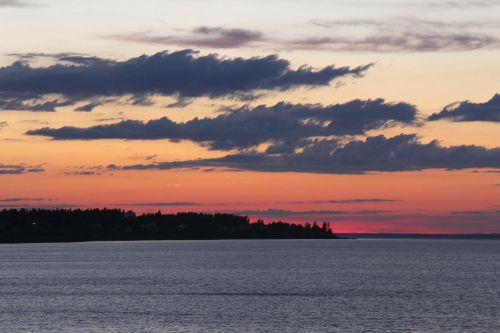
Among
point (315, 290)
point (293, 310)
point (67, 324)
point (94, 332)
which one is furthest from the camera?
point (315, 290)

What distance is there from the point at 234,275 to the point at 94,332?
334ft

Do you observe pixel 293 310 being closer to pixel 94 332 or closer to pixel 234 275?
pixel 94 332

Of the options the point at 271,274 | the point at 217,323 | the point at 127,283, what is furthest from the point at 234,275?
the point at 217,323

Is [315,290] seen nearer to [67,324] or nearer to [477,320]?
[477,320]

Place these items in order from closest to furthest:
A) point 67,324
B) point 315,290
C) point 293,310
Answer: point 67,324 < point 293,310 < point 315,290

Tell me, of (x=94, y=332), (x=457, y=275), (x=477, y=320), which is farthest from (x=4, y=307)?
(x=457, y=275)

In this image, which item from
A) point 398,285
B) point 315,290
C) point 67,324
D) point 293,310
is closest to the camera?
point 67,324

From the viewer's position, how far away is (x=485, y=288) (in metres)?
149

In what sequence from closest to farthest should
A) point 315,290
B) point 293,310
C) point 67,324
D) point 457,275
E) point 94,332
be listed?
1. point 94,332
2. point 67,324
3. point 293,310
4. point 315,290
5. point 457,275

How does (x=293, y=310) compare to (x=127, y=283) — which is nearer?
(x=293, y=310)

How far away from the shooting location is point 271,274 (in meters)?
194

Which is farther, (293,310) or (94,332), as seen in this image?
(293,310)

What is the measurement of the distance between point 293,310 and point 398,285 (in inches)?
2010

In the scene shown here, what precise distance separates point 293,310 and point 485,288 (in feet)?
167
